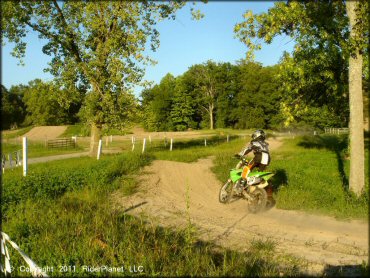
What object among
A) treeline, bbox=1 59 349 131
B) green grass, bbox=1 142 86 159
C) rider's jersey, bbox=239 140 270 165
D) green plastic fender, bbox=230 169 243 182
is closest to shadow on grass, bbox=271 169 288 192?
green plastic fender, bbox=230 169 243 182

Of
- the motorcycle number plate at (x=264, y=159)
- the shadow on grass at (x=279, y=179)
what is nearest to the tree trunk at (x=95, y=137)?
the shadow on grass at (x=279, y=179)

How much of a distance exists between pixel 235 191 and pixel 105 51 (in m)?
12.2

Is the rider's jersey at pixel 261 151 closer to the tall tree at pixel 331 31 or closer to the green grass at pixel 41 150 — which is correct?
the tall tree at pixel 331 31

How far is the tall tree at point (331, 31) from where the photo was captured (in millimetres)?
10312

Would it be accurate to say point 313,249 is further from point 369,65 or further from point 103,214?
point 369,65

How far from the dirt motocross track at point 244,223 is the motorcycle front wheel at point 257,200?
7.2 inches

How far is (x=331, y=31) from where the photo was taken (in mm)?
11125

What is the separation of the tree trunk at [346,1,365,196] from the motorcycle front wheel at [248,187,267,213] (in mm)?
2703

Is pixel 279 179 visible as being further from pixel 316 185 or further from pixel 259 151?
pixel 259 151

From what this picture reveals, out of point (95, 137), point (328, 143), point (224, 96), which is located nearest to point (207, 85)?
point (224, 96)

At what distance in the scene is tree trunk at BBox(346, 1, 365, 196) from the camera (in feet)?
34.3

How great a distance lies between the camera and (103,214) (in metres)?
8.52

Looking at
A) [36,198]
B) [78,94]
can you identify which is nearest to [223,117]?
[78,94]

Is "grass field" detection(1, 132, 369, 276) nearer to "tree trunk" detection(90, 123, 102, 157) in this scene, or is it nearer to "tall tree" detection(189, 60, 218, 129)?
"tree trunk" detection(90, 123, 102, 157)
